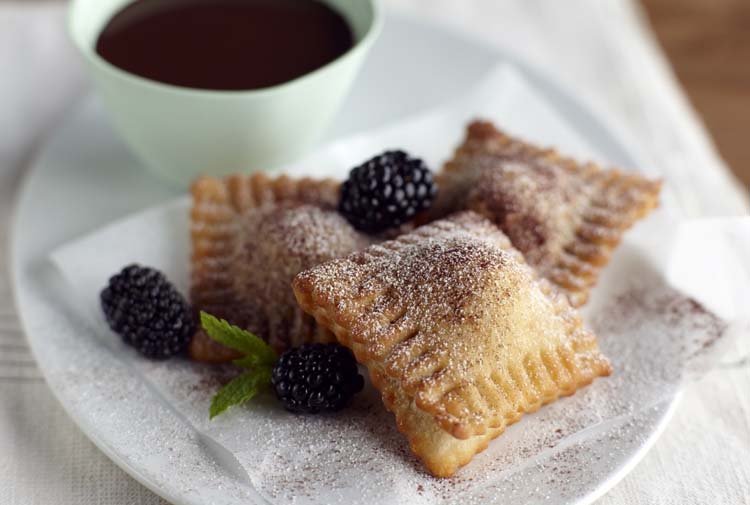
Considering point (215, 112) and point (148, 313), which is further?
point (215, 112)

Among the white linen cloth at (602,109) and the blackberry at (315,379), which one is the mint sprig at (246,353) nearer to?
the blackberry at (315,379)

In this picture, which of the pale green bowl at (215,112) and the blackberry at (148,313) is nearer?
the blackberry at (148,313)

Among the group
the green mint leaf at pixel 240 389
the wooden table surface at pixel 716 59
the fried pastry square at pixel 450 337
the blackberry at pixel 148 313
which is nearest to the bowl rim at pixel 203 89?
the blackberry at pixel 148 313

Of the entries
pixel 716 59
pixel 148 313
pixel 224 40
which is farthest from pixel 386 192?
pixel 716 59

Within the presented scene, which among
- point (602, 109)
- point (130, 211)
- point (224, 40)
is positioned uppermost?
point (602, 109)

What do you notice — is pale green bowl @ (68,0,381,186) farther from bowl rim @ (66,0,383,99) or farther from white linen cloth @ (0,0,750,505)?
white linen cloth @ (0,0,750,505)

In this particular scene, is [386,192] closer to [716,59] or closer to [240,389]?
[240,389]

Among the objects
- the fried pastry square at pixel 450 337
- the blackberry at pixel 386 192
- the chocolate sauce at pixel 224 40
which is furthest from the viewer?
the chocolate sauce at pixel 224 40

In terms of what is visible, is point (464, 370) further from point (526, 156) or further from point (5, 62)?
point (5, 62)
